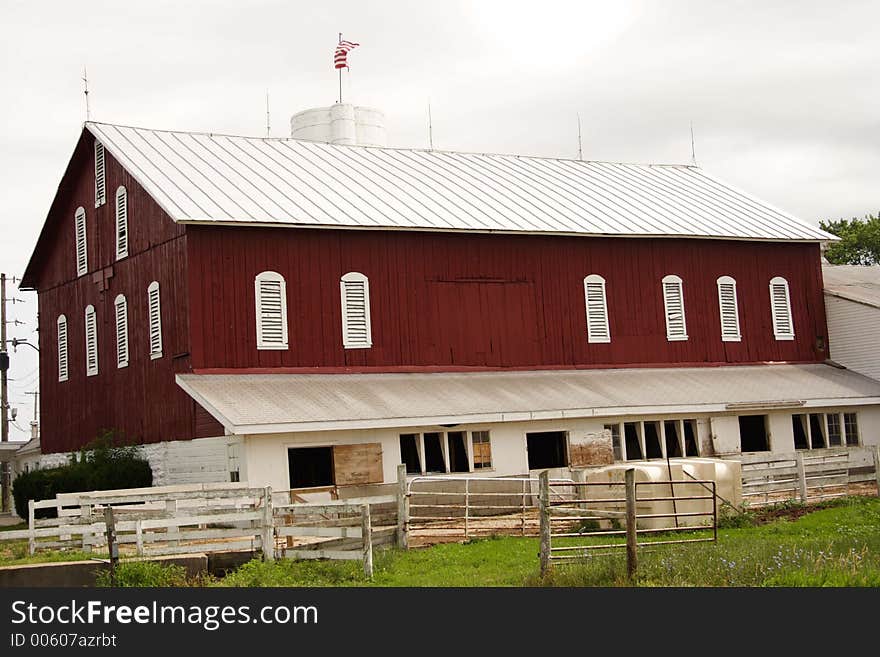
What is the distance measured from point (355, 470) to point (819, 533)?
1019cm

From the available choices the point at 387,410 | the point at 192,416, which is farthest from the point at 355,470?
the point at 192,416

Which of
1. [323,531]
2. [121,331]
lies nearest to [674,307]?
[121,331]

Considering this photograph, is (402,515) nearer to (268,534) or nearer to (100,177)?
(268,534)

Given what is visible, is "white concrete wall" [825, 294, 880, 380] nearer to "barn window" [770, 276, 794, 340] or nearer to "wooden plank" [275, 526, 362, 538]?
"barn window" [770, 276, 794, 340]

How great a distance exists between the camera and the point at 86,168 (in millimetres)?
37500

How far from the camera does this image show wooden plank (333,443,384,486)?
28891 mm

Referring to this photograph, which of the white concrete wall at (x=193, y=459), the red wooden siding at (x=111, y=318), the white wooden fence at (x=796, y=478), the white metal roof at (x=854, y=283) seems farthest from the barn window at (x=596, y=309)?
the white concrete wall at (x=193, y=459)

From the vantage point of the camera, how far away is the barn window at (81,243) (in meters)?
37.3

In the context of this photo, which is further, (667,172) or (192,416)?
(667,172)

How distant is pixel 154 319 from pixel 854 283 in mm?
23476

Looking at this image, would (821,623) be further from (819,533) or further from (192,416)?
(192,416)

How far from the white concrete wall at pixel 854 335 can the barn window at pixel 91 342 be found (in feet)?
71.7

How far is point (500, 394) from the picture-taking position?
107 feet

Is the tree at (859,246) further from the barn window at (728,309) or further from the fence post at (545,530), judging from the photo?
the fence post at (545,530)
